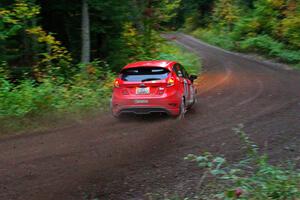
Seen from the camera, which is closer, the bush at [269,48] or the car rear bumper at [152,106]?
the car rear bumper at [152,106]

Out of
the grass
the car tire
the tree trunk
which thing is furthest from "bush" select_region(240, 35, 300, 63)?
the car tire

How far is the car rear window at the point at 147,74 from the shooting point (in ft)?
40.2

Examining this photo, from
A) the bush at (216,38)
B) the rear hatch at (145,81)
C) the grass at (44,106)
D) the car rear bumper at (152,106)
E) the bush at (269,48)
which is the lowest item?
the bush at (216,38)

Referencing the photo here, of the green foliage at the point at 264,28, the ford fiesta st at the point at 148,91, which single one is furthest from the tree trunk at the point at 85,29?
the green foliage at the point at 264,28

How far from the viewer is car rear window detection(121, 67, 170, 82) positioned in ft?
40.2

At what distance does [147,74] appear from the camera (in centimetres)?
1227

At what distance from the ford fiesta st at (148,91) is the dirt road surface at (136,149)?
38cm

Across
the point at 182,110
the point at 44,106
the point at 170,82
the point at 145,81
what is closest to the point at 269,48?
the point at 182,110

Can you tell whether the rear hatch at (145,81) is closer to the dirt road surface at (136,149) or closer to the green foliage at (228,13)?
the dirt road surface at (136,149)

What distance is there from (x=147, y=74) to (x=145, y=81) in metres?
0.22

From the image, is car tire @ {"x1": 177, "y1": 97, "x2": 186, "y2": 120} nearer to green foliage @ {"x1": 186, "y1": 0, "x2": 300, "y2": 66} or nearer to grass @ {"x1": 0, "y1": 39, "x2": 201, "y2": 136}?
grass @ {"x1": 0, "y1": 39, "x2": 201, "y2": 136}

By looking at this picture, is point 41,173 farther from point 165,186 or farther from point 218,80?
point 218,80

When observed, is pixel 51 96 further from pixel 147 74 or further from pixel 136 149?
pixel 136 149

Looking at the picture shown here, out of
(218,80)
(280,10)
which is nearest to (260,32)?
(280,10)
